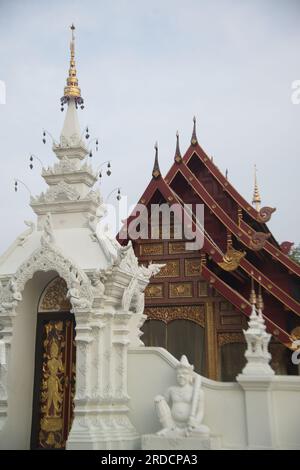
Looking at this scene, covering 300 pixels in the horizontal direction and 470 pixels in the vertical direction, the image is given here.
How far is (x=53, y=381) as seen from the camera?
8.62m

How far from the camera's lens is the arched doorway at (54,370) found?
27.8 ft

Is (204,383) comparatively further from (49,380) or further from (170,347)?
(170,347)

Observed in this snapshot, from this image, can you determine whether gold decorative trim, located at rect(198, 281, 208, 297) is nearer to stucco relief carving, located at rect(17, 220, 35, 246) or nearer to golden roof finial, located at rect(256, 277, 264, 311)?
golden roof finial, located at rect(256, 277, 264, 311)

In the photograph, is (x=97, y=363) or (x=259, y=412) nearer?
(x=259, y=412)

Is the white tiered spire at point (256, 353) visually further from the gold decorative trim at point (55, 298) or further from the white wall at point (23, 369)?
the white wall at point (23, 369)

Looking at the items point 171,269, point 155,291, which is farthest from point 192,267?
point 155,291

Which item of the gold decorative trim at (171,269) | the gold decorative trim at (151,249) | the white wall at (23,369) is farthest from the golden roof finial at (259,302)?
the white wall at (23,369)

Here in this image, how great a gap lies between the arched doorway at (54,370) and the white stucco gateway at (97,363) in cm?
2

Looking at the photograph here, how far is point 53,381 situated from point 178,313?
4680mm

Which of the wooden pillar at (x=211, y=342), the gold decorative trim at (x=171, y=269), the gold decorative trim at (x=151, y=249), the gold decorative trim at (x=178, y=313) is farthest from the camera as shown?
the gold decorative trim at (x=151, y=249)

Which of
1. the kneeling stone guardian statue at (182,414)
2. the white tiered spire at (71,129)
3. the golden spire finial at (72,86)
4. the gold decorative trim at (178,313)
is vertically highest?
the golden spire finial at (72,86)

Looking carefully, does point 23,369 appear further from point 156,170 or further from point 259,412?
point 156,170

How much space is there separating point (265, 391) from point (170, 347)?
535 cm

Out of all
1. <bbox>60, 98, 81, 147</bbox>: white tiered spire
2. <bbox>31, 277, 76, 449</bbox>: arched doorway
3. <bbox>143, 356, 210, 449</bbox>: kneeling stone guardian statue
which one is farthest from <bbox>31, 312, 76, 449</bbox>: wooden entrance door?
<bbox>60, 98, 81, 147</bbox>: white tiered spire
